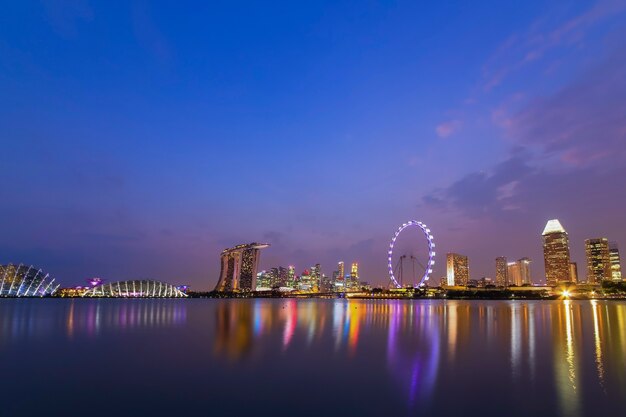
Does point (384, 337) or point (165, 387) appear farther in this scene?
point (384, 337)

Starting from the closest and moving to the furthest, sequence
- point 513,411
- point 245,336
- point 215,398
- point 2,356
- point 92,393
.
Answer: point 513,411 < point 215,398 < point 92,393 < point 2,356 < point 245,336

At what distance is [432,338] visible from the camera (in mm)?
41062

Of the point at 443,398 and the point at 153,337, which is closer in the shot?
the point at 443,398

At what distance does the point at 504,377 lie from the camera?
75.3 ft

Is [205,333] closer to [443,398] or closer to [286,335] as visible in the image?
[286,335]

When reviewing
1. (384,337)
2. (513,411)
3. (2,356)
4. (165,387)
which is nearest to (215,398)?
(165,387)

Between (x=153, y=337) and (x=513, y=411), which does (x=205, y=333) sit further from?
(x=513, y=411)

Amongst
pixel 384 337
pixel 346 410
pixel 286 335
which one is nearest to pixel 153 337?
pixel 286 335

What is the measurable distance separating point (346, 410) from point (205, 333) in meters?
29.8

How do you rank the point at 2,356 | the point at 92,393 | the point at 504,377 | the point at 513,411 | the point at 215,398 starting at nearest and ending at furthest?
the point at 513,411
the point at 215,398
the point at 92,393
the point at 504,377
the point at 2,356

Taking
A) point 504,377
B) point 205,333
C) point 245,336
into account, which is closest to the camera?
point 504,377

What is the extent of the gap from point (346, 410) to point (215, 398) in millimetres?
5390

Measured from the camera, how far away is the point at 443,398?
18500mm

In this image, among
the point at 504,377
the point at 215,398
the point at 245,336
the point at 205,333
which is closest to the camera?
the point at 215,398
